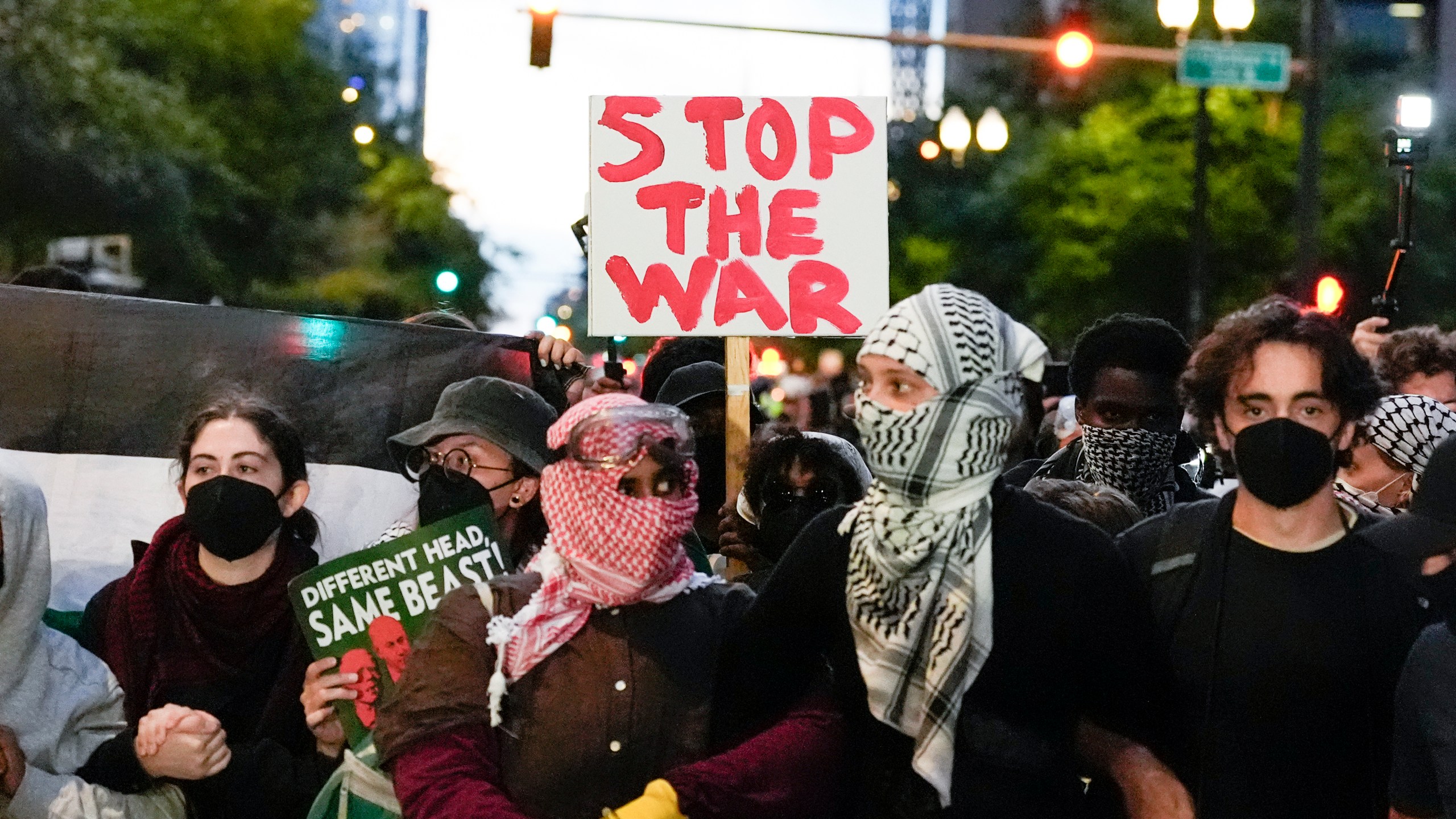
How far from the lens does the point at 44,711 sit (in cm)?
408

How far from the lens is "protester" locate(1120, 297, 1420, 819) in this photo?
11.0ft

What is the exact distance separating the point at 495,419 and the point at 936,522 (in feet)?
5.76

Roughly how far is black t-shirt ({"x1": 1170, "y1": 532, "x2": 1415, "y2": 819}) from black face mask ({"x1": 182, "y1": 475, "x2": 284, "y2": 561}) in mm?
2193

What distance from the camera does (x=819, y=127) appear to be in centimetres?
520

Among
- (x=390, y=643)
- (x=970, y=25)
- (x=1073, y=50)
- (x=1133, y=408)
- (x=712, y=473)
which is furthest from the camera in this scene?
(x=970, y=25)

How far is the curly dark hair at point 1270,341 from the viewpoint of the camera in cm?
355

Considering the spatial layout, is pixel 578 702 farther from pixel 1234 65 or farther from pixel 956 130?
pixel 956 130

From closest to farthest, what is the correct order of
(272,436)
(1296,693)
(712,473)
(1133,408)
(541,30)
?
1. (1296,693)
2. (272,436)
3. (1133,408)
4. (712,473)
5. (541,30)

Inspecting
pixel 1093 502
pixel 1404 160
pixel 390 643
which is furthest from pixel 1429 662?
pixel 1404 160

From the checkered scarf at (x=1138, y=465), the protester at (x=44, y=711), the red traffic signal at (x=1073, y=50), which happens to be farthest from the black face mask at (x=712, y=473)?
the red traffic signal at (x=1073, y=50)

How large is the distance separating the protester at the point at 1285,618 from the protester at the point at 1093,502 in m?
0.64

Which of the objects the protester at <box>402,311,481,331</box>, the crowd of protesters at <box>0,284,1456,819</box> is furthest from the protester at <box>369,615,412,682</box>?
the protester at <box>402,311,481,331</box>

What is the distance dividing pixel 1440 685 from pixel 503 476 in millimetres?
2425

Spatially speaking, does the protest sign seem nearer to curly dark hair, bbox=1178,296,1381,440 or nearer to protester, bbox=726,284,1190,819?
protester, bbox=726,284,1190,819
